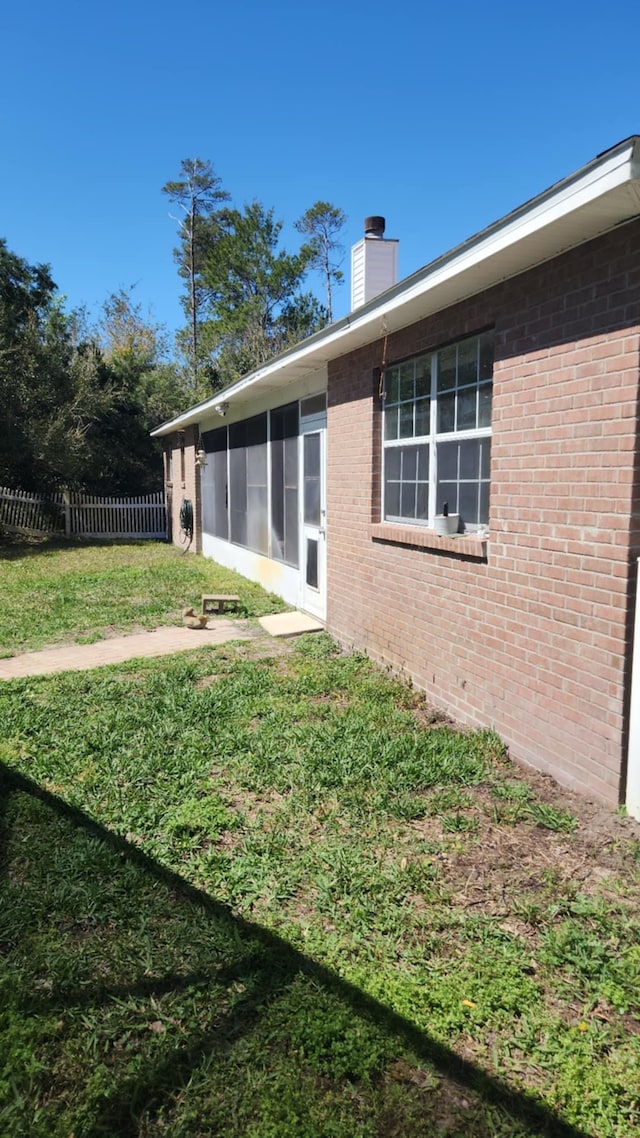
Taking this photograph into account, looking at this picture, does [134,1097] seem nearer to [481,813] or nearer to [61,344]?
[481,813]

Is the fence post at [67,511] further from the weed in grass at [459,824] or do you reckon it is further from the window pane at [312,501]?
the weed in grass at [459,824]

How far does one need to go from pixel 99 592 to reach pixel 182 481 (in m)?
7.31

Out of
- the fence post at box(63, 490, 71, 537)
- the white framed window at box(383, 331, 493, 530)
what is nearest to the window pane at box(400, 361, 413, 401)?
the white framed window at box(383, 331, 493, 530)

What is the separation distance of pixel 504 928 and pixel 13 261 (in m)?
21.6

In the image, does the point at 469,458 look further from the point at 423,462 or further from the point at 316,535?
the point at 316,535

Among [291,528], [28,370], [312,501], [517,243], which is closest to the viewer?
[517,243]

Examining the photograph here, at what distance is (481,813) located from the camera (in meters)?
3.50

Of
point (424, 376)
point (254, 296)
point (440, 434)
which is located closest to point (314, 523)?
point (424, 376)

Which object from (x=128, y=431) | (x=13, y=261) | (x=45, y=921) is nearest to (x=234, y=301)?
(x=128, y=431)

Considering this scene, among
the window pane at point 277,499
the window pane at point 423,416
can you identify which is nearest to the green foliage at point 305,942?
the window pane at point 423,416

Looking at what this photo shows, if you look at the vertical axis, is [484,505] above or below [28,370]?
below

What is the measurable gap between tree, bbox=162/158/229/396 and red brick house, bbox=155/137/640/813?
29624 mm

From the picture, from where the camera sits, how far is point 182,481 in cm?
1712

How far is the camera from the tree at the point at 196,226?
3397cm
